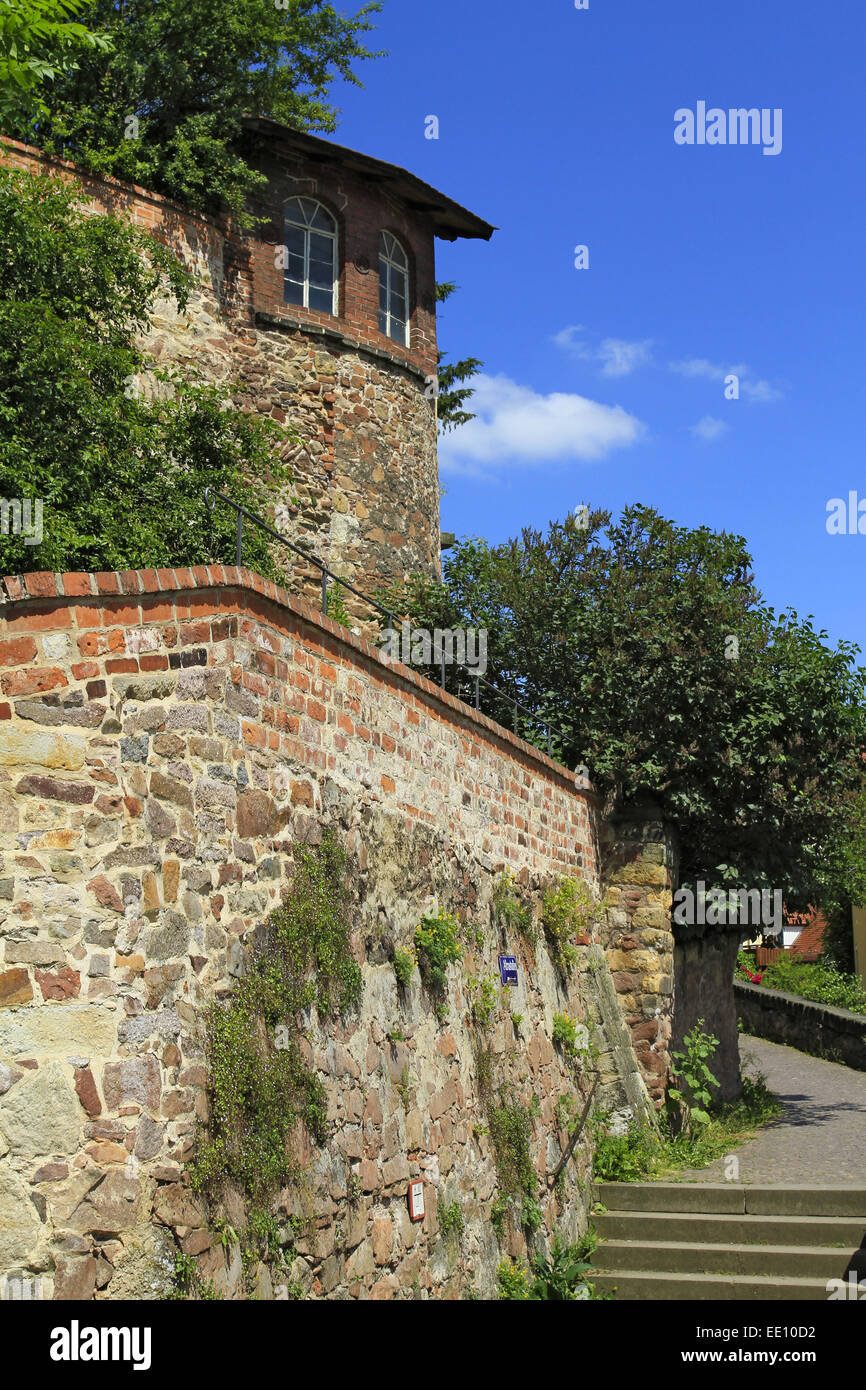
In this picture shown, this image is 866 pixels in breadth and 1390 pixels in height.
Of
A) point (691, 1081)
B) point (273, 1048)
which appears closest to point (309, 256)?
point (691, 1081)

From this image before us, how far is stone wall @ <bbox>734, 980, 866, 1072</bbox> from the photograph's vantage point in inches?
939

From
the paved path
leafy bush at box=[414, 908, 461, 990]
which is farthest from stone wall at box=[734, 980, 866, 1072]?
leafy bush at box=[414, 908, 461, 990]

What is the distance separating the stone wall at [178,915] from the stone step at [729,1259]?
8.61 feet

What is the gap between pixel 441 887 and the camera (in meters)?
9.28

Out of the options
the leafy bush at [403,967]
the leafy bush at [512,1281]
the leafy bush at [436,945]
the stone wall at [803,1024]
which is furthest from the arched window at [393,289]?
the stone wall at [803,1024]

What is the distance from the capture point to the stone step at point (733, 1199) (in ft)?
35.8

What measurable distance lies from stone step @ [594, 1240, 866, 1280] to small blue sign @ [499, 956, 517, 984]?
8.33 ft

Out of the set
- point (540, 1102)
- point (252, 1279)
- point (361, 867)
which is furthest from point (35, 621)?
point (540, 1102)

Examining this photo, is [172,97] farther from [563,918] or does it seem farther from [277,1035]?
[277,1035]

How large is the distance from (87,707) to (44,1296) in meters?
2.53

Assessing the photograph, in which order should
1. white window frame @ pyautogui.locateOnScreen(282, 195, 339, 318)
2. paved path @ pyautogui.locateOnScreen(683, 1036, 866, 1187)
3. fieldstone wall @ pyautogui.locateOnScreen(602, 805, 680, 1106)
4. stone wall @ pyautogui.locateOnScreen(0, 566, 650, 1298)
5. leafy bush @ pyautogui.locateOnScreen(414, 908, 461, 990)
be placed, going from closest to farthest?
stone wall @ pyautogui.locateOnScreen(0, 566, 650, 1298), leafy bush @ pyautogui.locateOnScreen(414, 908, 461, 990), paved path @ pyautogui.locateOnScreen(683, 1036, 866, 1187), fieldstone wall @ pyautogui.locateOnScreen(602, 805, 680, 1106), white window frame @ pyautogui.locateOnScreen(282, 195, 339, 318)

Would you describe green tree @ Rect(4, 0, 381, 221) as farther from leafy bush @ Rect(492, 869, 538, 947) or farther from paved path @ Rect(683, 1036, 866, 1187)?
paved path @ Rect(683, 1036, 866, 1187)
